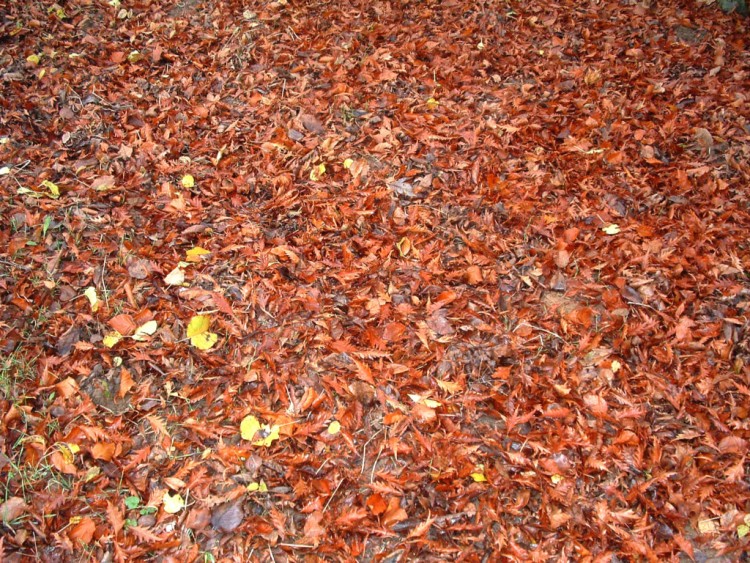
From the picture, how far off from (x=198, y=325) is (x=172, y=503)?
943 mm

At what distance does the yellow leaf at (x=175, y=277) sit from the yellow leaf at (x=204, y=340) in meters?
0.40

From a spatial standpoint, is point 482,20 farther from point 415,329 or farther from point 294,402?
point 294,402

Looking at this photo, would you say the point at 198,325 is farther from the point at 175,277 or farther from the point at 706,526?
the point at 706,526

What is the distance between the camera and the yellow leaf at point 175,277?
10.5ft

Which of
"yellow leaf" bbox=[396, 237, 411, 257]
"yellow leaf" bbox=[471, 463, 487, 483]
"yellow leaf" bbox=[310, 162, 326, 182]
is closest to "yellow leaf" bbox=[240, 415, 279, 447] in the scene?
"yellow leaf" bbox=[471, 463, 487, 483]

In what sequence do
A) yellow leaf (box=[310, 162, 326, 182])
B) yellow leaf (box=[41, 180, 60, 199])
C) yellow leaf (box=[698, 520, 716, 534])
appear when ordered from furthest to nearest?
yellow leaf (box=[310, 162, 326, 182]) < yellow leaf (box=[41, 180, 60, 199]) < yellow leaf (box=[698, 520, 716, 534])

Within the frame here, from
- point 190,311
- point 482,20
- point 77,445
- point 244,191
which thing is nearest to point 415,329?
point 190,311

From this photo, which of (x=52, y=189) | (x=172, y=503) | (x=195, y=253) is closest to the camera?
(x=172, y=503)

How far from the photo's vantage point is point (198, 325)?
3.01 meters

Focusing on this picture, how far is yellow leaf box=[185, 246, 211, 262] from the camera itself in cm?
331

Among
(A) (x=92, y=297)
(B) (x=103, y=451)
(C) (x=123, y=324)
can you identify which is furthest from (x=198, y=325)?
(B) (x=103, y=451)

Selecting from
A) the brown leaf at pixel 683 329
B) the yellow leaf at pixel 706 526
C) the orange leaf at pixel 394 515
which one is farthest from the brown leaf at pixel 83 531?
the brown leaf at pixel 683 329

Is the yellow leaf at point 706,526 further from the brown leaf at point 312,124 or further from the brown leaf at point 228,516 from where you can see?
the brown leaf at point 312,124

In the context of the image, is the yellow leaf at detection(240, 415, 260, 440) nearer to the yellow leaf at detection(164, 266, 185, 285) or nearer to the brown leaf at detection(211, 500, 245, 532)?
the brown leaf at detection(211, 500, 245, 532)
